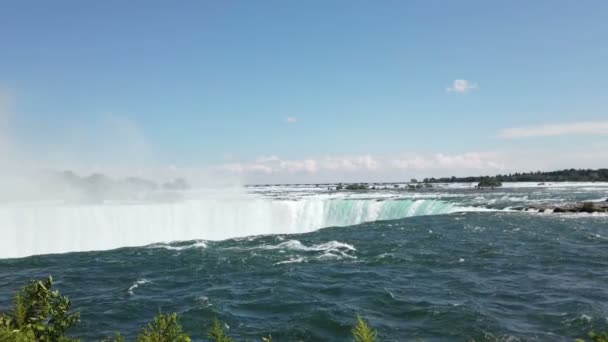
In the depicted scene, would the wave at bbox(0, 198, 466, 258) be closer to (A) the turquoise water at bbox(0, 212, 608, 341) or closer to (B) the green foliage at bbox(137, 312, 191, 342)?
(A) the turquoise water at bbox(0, 212, 608, 341)

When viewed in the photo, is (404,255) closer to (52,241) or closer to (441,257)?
(441,257)

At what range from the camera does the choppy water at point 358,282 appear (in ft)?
39.6

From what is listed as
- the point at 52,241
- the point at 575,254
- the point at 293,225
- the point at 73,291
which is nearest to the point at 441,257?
the point at 575,254

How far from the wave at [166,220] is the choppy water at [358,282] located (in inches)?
52.2

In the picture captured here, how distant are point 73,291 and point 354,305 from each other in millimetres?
10970

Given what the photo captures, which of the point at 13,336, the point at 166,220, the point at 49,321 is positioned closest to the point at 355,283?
the point at 49,321

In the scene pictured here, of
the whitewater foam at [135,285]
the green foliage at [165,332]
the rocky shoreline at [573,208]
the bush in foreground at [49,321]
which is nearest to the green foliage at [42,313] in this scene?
the bush in foreground at [49,321]

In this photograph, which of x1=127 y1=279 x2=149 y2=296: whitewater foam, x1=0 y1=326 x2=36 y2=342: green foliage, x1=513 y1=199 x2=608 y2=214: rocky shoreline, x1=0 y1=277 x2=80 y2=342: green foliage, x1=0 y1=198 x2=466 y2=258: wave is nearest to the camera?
x1=0 y1=326 x2=36 y2=342: green foliage

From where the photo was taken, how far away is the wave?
2781cm

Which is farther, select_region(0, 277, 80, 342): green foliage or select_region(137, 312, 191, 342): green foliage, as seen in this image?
Result: select_region(0, 277, 80, 342): green foliage

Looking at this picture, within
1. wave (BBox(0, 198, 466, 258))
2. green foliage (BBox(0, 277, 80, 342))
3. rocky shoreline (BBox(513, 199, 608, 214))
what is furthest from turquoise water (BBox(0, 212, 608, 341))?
rocky shoreline (BBox(513, 199, 608, 214))

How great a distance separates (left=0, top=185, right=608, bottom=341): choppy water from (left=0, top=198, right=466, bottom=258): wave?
133cm

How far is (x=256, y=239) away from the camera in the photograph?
29.7 m

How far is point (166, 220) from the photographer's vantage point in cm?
3244
